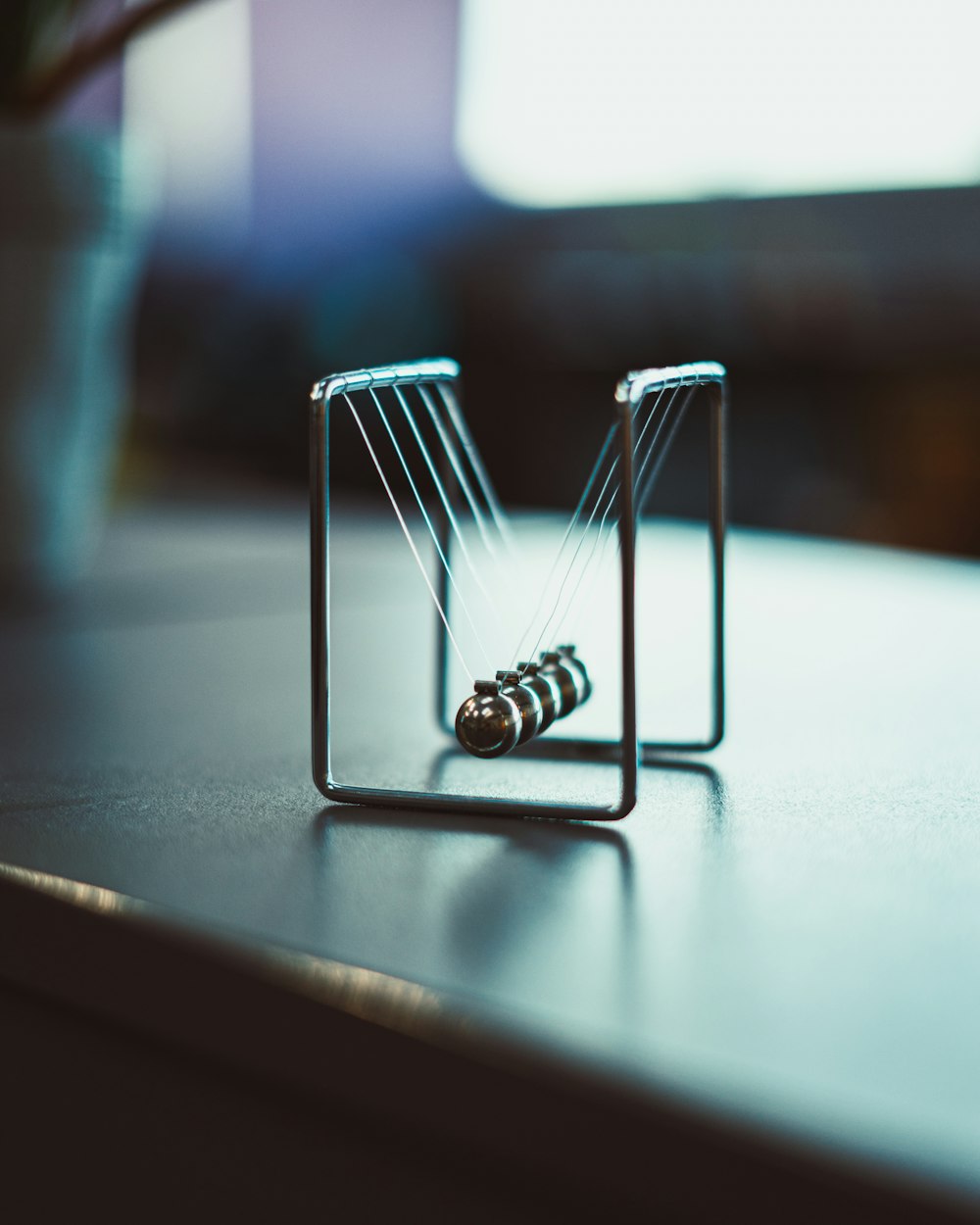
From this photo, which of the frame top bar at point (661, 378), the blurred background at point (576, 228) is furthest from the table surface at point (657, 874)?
the blurred background at point (576, 228)

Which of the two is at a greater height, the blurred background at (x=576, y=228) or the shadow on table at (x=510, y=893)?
the blurred background at (x=576, y=228)

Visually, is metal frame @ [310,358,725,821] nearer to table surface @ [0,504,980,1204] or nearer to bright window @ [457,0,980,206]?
table surface @ [0,504,980,1204]

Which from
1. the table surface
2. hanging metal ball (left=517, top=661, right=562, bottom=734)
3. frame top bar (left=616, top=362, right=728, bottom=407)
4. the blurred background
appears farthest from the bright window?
hanging metal ball (left=517, top=661, right=562, bottom=734)

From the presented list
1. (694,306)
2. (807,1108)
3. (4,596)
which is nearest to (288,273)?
(694,306)

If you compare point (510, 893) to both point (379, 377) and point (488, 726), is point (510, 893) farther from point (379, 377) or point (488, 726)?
point (379, 377)

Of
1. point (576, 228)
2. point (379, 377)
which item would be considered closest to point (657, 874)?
point (379, 377)

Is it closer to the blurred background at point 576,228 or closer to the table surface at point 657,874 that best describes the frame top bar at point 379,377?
the table surface at point 657,874

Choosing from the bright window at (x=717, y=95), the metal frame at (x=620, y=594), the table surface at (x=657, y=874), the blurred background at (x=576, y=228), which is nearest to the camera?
the table surface at (x=657, y=874)
